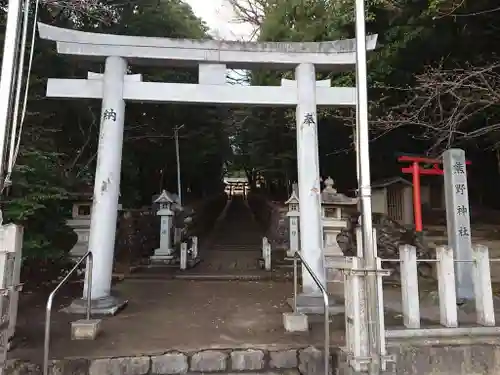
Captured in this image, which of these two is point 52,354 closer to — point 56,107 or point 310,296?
point 310,296

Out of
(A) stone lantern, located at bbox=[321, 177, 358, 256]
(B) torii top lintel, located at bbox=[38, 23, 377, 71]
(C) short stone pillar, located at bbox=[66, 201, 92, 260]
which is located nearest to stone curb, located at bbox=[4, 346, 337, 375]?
(B) torii top lintel, located at bbox=[38, 23, 377, 71]

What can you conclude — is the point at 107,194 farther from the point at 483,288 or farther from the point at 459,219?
the point at 459,219

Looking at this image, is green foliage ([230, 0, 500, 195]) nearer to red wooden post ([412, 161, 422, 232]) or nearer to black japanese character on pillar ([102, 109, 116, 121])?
red wooden post ([412, 161, 422, 232])

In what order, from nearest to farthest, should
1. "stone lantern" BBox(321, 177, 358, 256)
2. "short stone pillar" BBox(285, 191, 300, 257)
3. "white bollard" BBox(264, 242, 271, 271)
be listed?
1. "stone lantern" BBox(321, 177, 358, 256)
2. "white bollard" BBox(264, 242, 271, 271)
3. "short stone pillar" BBox(285, 191, 300, 257)

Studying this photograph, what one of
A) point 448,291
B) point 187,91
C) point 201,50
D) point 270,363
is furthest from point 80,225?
point 448,291

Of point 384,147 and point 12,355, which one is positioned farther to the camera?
point 384,147

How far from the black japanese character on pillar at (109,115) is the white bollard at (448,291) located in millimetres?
5334

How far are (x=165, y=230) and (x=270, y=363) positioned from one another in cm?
946

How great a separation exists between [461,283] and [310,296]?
2596mm

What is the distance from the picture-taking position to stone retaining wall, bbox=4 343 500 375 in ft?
13.0

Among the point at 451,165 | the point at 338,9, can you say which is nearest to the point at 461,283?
the point at 451,165

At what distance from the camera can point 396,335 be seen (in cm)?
439

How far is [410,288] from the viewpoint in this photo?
455cm

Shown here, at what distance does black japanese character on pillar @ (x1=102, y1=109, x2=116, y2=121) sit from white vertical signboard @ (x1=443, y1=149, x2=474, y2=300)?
19.1 ft
